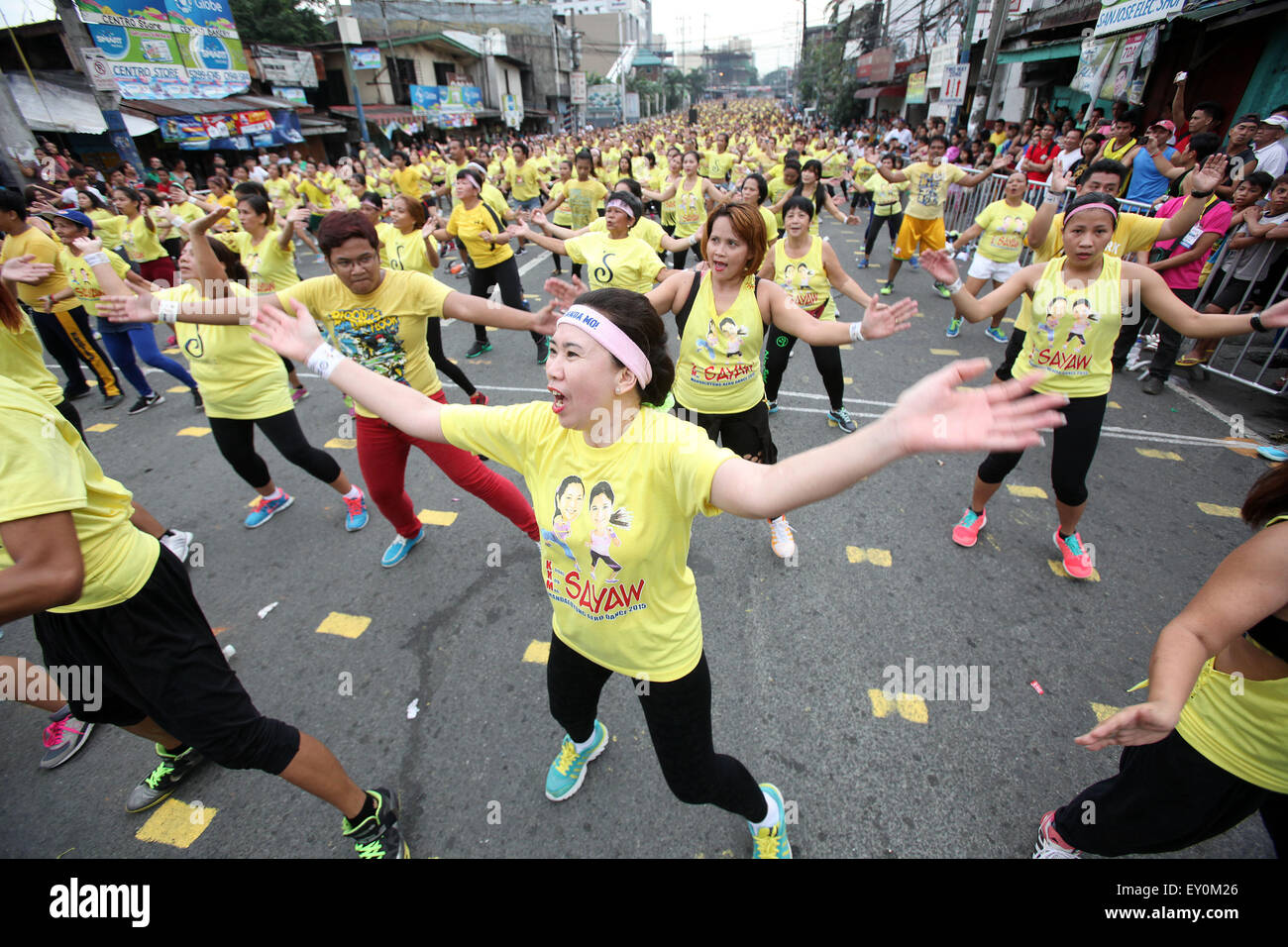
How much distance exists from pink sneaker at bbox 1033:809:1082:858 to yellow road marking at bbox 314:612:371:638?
349 cm

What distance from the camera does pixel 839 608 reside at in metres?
3.46

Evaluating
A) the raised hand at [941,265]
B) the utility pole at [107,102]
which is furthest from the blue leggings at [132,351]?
the utility pole at [107,102]

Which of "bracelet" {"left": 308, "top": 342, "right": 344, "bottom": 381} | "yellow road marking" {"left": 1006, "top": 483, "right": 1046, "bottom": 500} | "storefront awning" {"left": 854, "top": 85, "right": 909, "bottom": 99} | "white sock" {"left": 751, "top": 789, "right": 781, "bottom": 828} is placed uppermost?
"storefront awning" {"left": 854, "top": 85, "right": 909, "bottom": 99}

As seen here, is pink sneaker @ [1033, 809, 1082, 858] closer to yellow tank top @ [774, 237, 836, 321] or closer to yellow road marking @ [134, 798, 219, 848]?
yellow road marking @ [134, 798, 219, 848]

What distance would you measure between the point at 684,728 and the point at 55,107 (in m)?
24.0

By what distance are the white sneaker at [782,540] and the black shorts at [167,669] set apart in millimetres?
2887

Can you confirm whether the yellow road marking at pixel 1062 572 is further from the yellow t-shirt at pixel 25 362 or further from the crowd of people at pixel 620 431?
the yellow t-shirt at pixel 25 362

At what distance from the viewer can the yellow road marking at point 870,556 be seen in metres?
3.83

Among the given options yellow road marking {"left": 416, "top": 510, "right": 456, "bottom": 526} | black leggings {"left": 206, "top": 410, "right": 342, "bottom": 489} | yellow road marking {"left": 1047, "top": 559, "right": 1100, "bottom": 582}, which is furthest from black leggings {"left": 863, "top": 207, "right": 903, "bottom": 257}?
black leggings {"left": 206, "top": 410, "right": 342, "bottom": 489}

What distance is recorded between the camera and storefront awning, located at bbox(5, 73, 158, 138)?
49.2ft

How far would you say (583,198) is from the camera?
9.27 metres

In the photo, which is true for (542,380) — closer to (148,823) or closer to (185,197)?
(185,197)

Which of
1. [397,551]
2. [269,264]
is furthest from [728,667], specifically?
[269,264]
